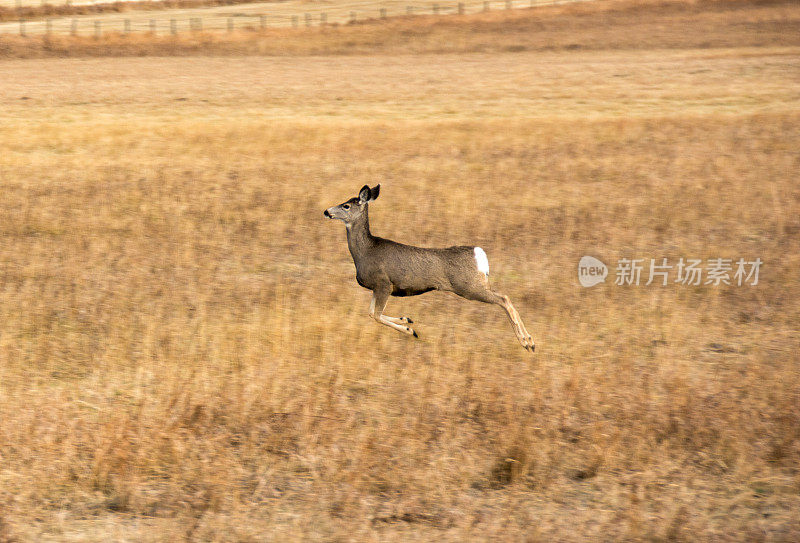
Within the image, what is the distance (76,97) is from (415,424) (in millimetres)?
28243

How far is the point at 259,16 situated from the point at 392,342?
85679 millimetres

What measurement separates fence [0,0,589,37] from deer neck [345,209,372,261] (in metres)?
67.3

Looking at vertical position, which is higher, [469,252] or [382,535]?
[469,252]

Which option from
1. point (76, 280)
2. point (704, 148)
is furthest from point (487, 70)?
point (76, 280)

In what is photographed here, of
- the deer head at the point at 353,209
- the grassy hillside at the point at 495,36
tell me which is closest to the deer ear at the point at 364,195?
the deer head at the point at 353,209

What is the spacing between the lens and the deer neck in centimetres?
932

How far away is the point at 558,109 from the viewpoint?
31.2 m

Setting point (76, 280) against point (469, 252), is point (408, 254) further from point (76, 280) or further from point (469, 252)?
point (76, 280)

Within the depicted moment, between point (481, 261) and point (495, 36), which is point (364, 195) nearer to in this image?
point (481, 261)

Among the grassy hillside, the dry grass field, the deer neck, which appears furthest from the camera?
the grassy hillside

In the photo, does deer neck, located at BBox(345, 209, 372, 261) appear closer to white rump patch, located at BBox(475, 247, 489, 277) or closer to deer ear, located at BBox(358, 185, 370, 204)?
deer ear, located at BBox(358, 185, 370, 204)

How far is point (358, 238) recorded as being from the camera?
935 centimetres

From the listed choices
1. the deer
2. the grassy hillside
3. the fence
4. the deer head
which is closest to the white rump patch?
the deer

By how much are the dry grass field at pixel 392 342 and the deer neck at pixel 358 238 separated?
1.42 metres
